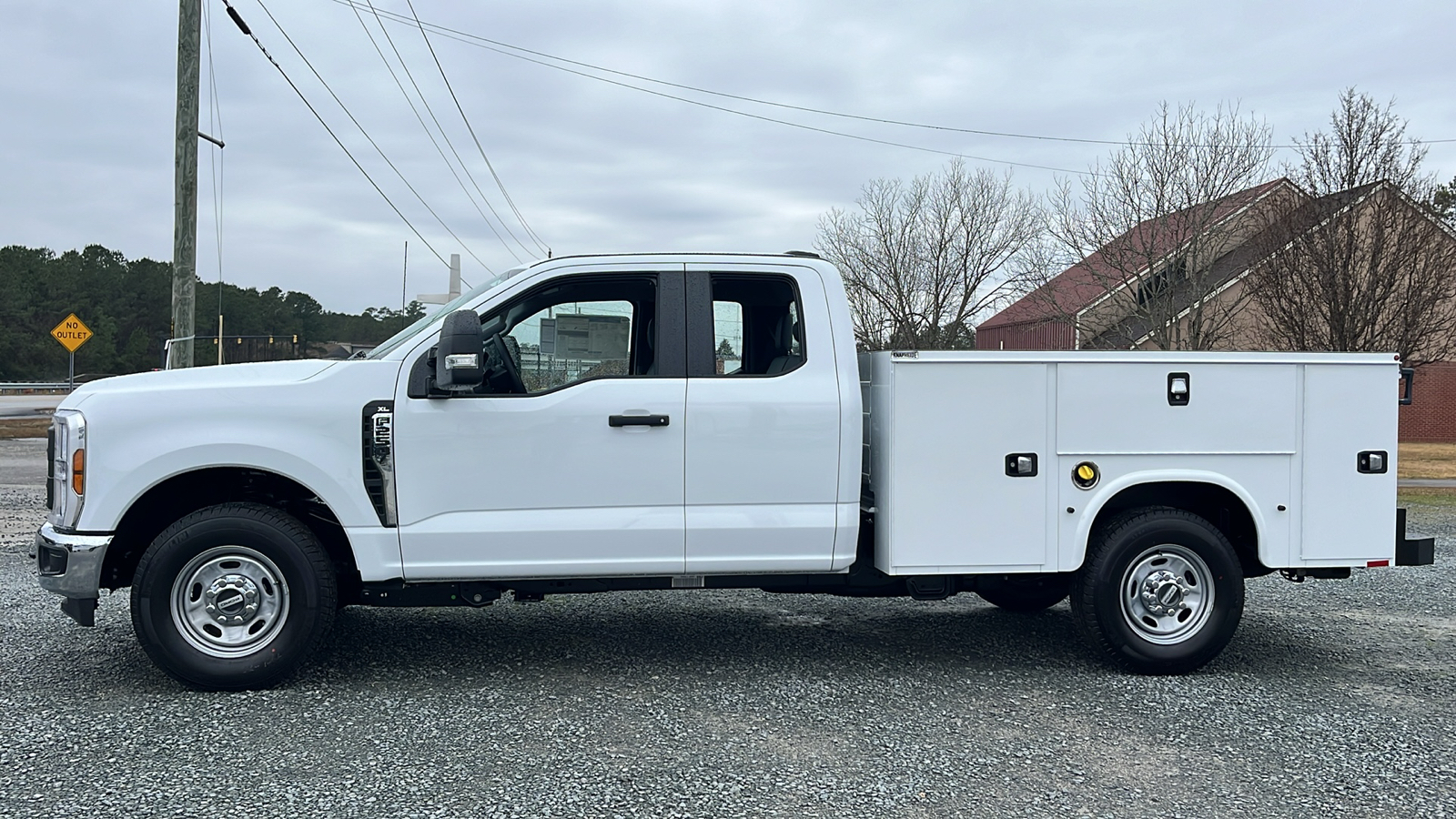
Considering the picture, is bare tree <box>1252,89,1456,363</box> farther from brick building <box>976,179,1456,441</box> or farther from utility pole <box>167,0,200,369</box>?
utility pole <box>167,0,200,369</box>

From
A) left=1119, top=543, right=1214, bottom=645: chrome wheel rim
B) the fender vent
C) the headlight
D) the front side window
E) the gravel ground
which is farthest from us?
left=1119, top=543, right=1214, bottom=645: chrome wheel rim

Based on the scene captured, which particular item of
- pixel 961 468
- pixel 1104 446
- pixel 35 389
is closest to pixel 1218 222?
pixel 1104 446

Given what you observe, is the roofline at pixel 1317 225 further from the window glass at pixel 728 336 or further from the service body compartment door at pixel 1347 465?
the window glass at pixel 728 336

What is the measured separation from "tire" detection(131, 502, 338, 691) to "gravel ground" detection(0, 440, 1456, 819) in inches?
7.0

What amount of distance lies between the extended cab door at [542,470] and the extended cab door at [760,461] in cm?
10

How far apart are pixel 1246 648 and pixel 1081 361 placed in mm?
2203

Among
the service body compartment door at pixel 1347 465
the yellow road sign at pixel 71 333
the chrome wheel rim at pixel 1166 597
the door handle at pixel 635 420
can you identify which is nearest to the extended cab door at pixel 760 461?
the door handle at pixel 635 420

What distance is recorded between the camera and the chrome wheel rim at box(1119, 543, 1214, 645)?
5.76 meters

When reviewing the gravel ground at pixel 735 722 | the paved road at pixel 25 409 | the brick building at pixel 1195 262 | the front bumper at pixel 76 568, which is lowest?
the gravel ground at pixel 735 722

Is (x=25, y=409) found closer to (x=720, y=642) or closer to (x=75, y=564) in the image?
(x=75, y=564)

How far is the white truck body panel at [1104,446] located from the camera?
555cm

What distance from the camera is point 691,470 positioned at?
5.43 metres

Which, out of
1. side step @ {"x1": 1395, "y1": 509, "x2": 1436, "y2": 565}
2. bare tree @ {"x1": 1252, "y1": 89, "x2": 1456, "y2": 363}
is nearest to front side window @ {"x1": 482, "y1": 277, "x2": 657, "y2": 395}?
side step @ {"x1": 1395, "y1": 509, "x2": 1436, "y2": 565}

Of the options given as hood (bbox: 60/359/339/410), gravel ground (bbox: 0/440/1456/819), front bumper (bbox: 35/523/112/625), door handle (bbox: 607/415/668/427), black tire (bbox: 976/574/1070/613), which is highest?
hood (bbox: 60/359/339/410)
